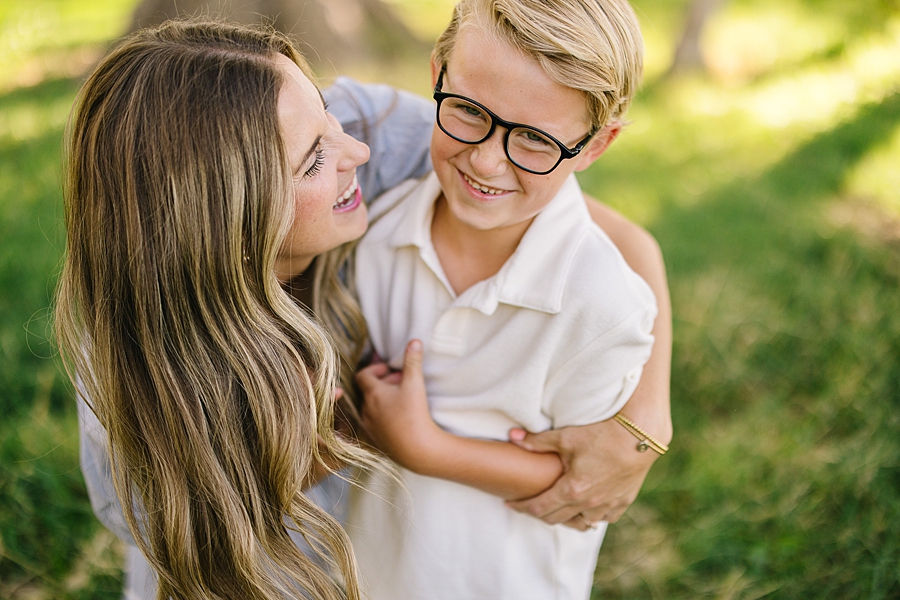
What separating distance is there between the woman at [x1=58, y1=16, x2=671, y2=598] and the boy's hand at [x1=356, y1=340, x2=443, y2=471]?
89 mm

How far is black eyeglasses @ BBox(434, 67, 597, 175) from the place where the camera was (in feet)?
4.42

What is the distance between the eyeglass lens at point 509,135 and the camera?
1363 millimetres

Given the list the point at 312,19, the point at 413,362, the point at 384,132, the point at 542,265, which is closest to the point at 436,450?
the point at 413,362

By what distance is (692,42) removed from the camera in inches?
207

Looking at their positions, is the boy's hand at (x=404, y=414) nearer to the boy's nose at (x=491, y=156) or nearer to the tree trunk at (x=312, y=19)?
the boy's nose at (x=491, y=156)

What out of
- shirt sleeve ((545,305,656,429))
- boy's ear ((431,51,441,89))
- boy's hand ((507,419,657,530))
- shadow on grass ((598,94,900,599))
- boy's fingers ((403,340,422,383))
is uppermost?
boy's ear ((431,51,441,89))

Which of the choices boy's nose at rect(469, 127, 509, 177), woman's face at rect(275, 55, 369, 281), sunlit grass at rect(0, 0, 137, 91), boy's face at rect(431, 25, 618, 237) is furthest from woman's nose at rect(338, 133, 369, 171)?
sunlit grass at rect(0, 0, 137, 91)

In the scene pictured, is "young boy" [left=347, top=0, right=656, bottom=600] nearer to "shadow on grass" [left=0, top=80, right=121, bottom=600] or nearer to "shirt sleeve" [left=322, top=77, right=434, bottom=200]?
"shirt sleeve" [left=322, top=77, right=434, bottom=200]

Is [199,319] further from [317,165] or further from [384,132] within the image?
[384,132]

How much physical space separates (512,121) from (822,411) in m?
2.07

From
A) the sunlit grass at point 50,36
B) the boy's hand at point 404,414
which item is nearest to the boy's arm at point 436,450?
the boy's hand at point 404,414

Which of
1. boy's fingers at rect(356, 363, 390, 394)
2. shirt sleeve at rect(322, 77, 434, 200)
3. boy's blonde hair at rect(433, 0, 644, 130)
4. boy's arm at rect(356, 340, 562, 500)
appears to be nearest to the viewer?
boy's blonde hair at rect(433, 0, 644, 130)

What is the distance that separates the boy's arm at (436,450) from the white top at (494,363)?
0.23 ft

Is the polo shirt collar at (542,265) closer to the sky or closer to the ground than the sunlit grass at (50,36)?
closer to the sky
